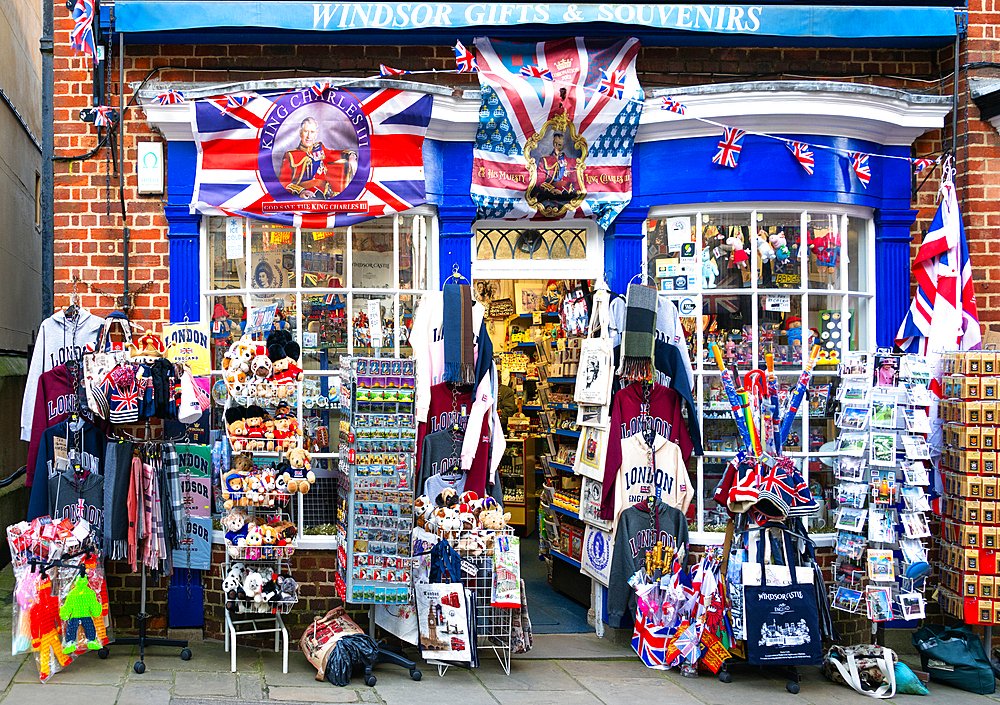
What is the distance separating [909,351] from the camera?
255 inches

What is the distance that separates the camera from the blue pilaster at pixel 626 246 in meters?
6.43

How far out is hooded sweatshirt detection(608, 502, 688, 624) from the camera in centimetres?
603

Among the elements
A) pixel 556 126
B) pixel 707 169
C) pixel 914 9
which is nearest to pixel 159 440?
pixel 556 126

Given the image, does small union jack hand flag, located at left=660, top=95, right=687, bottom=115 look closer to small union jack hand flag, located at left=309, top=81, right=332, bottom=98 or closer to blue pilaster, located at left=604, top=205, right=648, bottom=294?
blue pilaster, located at left=604, top=205, right=648, bottom=294

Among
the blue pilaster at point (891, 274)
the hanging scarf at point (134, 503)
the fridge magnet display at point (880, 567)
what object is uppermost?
the blue pilaster at point (891, 274)

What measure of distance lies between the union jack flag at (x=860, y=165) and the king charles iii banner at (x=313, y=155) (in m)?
3.19

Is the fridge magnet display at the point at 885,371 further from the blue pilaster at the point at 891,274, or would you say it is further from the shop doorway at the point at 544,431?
the shop doorway at the point at 544,431

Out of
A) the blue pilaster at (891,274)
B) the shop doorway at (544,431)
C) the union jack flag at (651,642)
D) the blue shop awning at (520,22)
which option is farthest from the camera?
the shop doorway at (544,431)

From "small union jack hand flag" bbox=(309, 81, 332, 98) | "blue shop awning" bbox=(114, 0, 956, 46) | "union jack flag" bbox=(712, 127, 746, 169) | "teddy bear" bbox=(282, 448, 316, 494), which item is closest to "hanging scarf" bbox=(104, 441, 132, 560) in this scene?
"teddy bear" bbox=(282, 448, 316, 494)

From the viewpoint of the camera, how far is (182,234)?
6.17m

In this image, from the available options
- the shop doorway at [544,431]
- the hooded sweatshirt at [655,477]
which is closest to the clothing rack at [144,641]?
the shop doorway at [544,431]

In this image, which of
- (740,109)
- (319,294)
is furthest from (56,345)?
(740,109)

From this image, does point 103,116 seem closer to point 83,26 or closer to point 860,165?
point 83,26

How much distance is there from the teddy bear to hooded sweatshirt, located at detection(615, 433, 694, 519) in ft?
7.31
